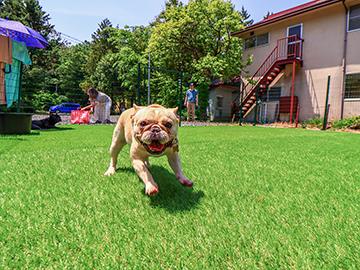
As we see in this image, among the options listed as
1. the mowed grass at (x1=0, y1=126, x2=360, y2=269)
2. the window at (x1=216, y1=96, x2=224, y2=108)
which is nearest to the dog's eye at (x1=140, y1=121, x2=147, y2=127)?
the mowed grass at (x1=0, y1=126, x2=360, y2=269)

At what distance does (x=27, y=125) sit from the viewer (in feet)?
22.2

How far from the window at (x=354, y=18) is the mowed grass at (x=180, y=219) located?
43.6 ft

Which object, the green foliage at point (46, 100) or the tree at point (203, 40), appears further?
the green foliage at point (46, 100)

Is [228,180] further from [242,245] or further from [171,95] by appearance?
[171,95]

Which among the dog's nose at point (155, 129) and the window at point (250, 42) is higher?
the window at point (250, 42)

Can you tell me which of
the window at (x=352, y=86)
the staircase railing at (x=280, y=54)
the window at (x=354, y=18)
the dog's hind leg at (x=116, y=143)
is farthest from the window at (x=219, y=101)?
the dog's hind leg at (x=116, y=143)

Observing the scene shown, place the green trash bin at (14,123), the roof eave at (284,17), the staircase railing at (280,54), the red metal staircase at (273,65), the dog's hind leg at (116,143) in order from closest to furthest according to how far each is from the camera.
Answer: the dog's hind leg at (116,143), the green trash bin at (14,123), the roof eave at (284,17), the red metal staircase at (273,65), the staircase railing at (280,54)

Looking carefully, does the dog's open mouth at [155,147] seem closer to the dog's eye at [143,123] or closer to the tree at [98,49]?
the dog's eye at [143,123]

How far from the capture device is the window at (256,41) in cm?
1739

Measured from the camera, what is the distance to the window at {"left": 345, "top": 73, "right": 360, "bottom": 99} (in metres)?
13.5

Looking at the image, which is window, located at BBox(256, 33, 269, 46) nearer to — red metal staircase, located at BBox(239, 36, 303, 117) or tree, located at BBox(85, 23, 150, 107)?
red metal staircase, located at BBox(239, 36, 303, 117)

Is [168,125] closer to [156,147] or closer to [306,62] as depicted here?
[156,147]

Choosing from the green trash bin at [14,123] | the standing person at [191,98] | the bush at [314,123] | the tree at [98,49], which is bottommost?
the green trash bin at [14,123]

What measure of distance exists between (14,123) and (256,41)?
15.1 m
